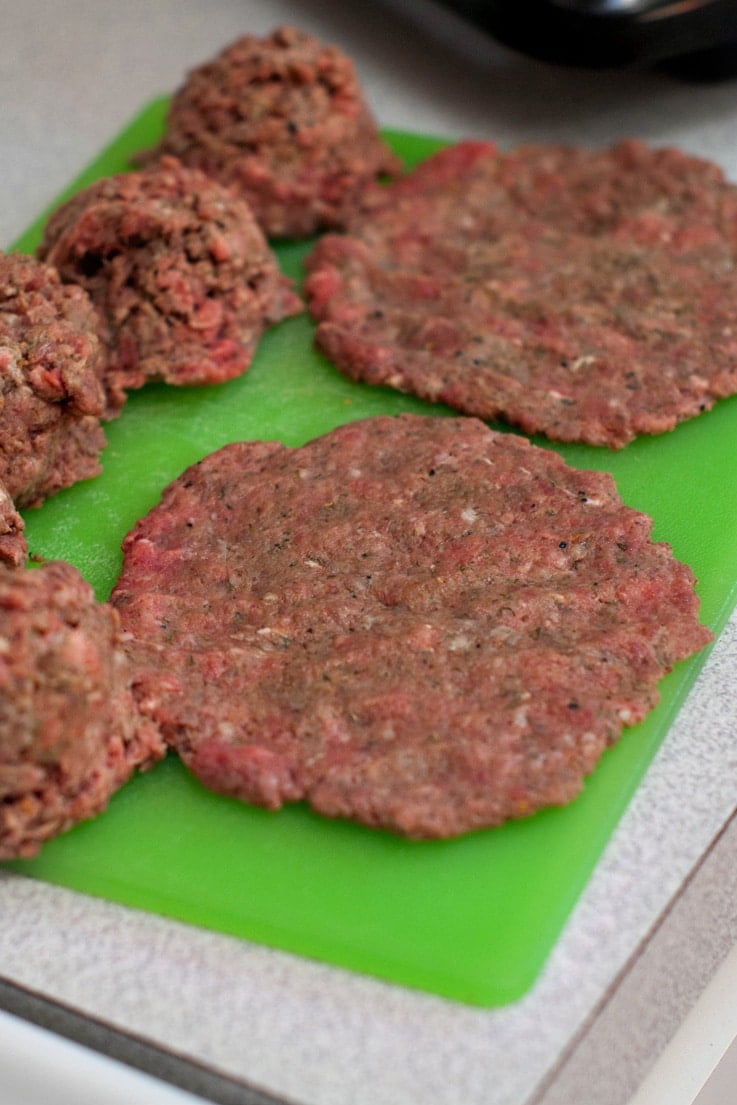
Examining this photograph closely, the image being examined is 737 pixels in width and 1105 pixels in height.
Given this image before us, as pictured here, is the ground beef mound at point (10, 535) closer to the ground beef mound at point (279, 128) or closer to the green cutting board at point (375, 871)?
the green cutting board at point (375, 871)

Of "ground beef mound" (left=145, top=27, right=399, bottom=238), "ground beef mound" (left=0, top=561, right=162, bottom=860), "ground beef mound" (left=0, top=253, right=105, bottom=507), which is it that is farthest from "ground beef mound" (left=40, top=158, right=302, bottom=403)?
"ground beef mound" (left=0, top=561, right=162, bottom=860)

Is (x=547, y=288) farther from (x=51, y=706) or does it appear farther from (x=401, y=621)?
(x=51, y=706)

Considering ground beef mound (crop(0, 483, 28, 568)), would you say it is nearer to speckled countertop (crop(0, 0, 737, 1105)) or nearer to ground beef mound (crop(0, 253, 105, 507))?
ground beef mound (crop(0, 253, 105, 507))

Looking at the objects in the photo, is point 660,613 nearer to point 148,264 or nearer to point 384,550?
point 384,550

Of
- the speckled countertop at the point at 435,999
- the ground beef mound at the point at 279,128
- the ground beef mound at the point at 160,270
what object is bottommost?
the speckled countertop at the point at 435,999

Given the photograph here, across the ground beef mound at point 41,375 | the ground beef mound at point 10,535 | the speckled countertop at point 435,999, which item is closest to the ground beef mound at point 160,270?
the ground beef mound at point 41,375

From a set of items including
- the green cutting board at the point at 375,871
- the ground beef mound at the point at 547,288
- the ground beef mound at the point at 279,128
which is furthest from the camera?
the ground beef mound at the point at 279,128

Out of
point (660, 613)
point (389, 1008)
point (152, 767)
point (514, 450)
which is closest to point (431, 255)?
point (514, 450)
